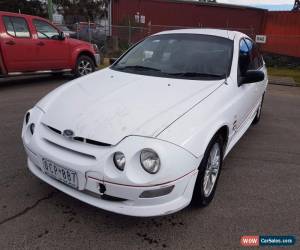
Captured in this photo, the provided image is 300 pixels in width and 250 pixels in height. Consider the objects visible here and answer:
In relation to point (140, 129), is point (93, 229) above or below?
below

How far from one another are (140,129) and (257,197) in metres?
1.60

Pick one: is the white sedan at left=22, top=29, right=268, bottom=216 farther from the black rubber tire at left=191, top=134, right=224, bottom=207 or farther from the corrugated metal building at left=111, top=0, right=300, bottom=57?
the corrugated metal building at left=111, top=0, right=300, bottom=57

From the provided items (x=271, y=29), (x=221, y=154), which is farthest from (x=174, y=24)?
(x=221, y=154)

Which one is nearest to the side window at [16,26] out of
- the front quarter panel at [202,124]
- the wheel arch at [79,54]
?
the wheel arch at [79,54]

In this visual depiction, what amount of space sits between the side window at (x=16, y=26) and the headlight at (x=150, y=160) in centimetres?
687

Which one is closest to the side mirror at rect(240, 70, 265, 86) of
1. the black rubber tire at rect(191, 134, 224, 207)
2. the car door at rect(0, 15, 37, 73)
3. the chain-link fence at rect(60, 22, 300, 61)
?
the black rubber tire at rect(191, 134, 224, 207)

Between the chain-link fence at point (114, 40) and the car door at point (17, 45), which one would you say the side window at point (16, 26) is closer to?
the car door at point (17, 45)

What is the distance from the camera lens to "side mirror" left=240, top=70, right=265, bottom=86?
3855mm

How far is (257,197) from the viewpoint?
3473 millimetres

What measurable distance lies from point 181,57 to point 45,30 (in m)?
5.98

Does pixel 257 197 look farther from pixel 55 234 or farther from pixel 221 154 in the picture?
pixel 55 234

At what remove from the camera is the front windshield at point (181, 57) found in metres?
3.86

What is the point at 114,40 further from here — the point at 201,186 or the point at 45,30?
the point at 201,186

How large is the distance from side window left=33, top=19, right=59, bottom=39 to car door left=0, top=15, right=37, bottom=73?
310mm
